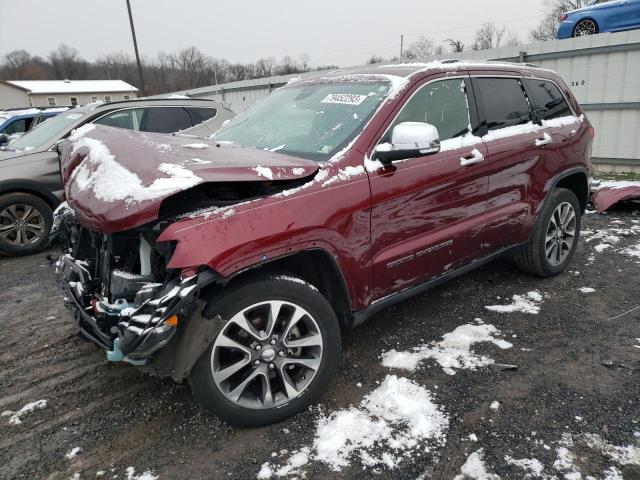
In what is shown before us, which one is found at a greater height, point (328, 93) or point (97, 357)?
point (328, 93)

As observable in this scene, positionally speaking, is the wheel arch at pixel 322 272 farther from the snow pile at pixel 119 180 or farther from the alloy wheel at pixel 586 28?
the alloy wheel at pixel 586 28

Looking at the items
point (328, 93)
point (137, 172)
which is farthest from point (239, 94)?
point (137, 172)

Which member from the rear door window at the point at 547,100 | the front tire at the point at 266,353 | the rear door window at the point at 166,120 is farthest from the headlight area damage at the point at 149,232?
the rear door window at the point at 166,120

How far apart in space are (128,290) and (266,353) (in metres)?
0.77

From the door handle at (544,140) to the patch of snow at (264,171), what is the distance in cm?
252

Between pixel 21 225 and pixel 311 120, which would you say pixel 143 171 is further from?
pixel 21 225

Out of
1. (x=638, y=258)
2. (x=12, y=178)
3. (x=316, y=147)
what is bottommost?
(x=638, y=258)

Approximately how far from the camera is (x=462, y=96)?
3.38m

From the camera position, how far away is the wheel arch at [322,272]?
2.56 m

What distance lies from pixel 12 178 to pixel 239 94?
476 inches

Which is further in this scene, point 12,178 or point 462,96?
point 12,178

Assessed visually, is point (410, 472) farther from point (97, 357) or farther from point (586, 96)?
point (586, 96)

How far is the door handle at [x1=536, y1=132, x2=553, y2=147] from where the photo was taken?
379cm

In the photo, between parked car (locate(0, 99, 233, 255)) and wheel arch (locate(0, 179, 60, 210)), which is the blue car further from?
wheel arch (locate(0, 179, 60, 210))
